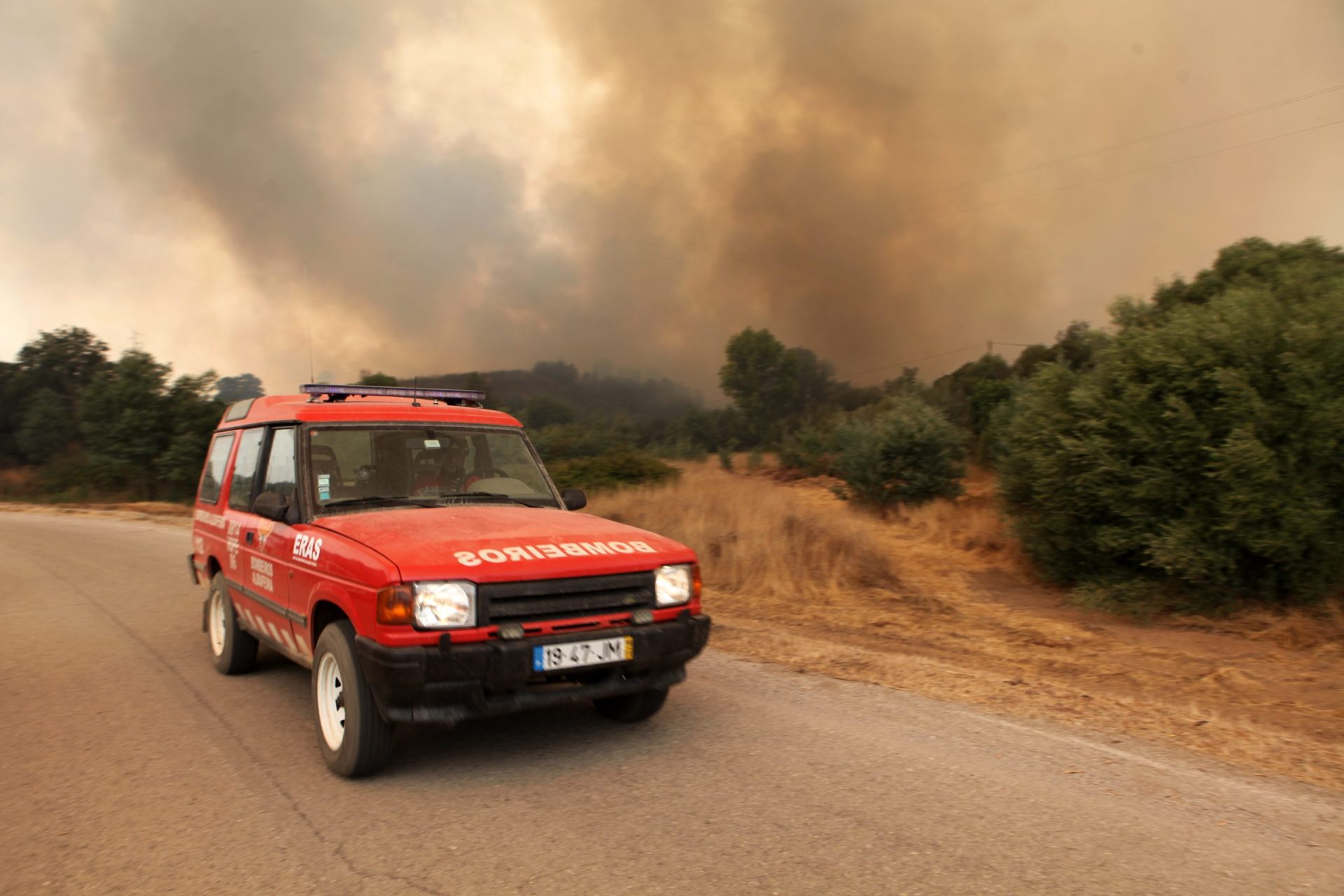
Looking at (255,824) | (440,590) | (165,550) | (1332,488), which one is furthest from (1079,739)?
Result: (165,550)

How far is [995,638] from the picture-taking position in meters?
8.18

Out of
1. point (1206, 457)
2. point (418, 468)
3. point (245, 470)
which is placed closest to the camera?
point (418, 468)

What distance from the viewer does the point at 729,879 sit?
10.8ft

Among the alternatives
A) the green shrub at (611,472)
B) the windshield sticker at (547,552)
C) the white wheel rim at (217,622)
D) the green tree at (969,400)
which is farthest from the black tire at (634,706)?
the green tree at (969,400)

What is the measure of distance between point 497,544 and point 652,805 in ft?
4.66

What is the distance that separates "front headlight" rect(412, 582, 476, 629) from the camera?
399cm

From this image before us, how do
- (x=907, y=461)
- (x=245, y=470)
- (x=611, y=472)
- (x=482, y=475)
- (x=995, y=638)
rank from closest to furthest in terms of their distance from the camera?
(x=482, y=475) → (x=245, y=470) → (x=995, y=638) → (x=907, y=461) → (x=611, y=472)

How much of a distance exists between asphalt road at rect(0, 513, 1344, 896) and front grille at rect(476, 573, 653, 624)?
80 cm

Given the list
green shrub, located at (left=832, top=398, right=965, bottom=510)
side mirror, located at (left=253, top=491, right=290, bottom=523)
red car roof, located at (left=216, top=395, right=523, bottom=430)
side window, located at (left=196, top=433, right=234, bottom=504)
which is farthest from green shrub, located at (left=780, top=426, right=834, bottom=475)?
side mirror, located at (left=253, top=491, right=290, bottom=523)

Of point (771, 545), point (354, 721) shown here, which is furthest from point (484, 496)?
point (771, 545)

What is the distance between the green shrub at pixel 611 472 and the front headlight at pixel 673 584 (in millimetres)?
14545

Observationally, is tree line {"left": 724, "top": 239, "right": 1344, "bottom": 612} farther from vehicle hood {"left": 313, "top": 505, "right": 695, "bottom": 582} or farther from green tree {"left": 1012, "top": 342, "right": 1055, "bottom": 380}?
green tree {"left": 1012, "top": 342, "right": 1055, "bottom": 380}

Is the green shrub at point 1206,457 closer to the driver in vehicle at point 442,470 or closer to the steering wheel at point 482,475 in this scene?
the steering wheel at point 482,475

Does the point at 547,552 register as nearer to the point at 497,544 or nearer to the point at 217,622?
the point at 497,544
